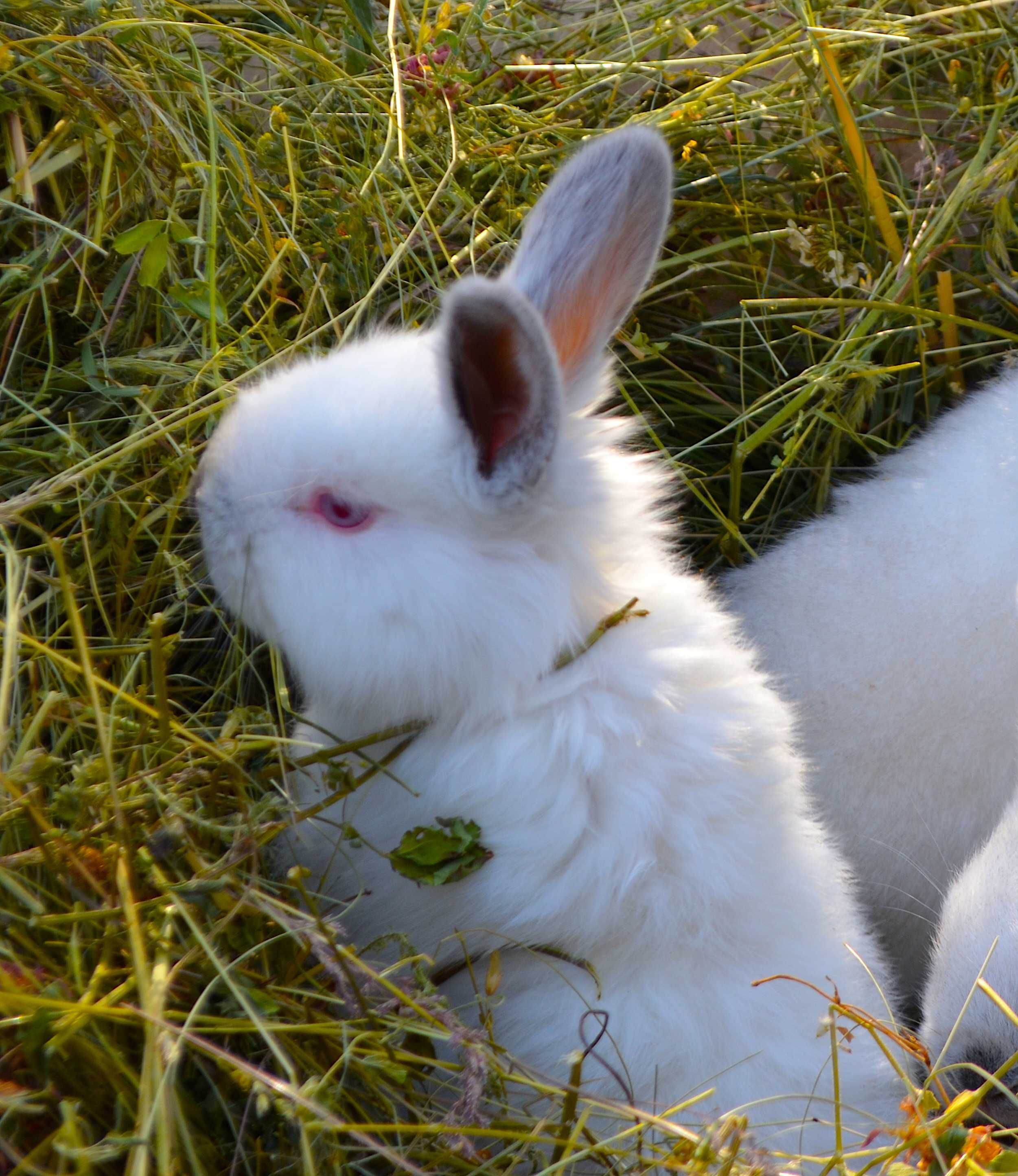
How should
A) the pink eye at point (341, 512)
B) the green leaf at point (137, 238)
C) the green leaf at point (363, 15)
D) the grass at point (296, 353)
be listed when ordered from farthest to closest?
the green leaf at point (363, 15)
the green leaf at point (137, 238)
the pink eye at point (341, 512)
the grass at point (296, 353)

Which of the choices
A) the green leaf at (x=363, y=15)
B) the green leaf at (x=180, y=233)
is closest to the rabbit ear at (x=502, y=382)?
the green leaf at (x=180, y=233)

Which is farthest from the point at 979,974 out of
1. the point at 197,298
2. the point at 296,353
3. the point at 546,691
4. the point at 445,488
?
the point at 197,298

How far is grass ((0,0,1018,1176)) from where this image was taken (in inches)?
65.9

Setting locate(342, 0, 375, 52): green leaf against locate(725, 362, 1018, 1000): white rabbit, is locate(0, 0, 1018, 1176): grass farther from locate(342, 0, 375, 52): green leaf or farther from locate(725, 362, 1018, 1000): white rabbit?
locate(725, 362, 1018, 1000): white rabbit

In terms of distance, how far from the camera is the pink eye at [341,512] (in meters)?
2.01

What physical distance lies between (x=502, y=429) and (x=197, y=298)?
1026 millimetres

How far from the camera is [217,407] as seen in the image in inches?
94.6

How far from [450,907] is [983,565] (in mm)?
1449

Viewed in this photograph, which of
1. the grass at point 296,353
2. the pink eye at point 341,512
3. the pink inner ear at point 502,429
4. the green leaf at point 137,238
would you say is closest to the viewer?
the grass at point 296,353

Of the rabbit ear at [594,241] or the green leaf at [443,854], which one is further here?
the rabbit ear at [594,241]

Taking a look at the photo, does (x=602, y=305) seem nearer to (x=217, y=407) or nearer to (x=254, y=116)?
(x=217, y=407)

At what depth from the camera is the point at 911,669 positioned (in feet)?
8.63

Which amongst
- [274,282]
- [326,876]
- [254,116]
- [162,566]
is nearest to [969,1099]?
[326,876]

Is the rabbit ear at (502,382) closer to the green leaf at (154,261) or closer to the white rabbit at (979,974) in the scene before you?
the green leaf at (154,261)
